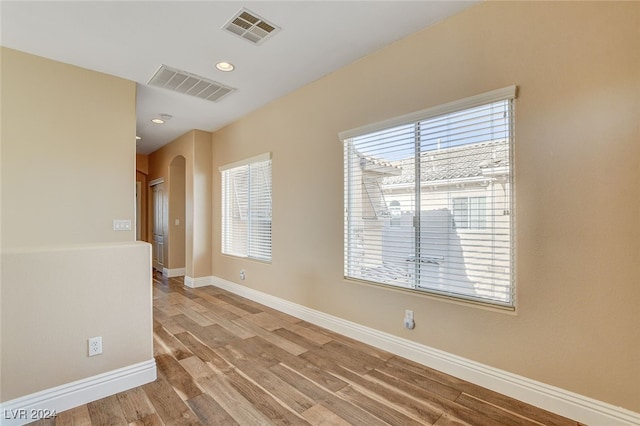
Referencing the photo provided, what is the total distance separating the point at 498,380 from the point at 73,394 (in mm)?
2820

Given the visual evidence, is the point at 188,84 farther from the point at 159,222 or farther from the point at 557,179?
the point at 159,222

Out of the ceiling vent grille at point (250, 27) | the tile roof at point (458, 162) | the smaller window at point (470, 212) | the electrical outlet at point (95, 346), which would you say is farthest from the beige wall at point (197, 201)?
the smaller window at point (470, 212)

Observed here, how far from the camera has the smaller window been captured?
2.17 meters

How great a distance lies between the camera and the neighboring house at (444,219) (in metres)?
2.12

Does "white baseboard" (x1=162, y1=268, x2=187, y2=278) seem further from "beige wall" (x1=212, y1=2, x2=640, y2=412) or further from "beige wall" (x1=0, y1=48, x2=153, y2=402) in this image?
"beige wall" (x1=212, y1=2, x2=640, y2=412)

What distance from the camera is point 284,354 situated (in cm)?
265

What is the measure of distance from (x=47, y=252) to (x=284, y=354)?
6.21ft

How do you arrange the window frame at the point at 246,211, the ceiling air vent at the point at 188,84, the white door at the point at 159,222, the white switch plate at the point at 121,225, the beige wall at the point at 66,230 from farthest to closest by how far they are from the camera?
1. the white door at the point at 159,222
2. the window frame at the point at 246,211
3. the white switch plate at the point at 121,225
4. the ceiling air vent at the point at 188,84
5. the beige wall at the point at 66,230

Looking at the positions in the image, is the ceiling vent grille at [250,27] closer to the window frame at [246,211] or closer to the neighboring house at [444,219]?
the neighboring house at [444,219]

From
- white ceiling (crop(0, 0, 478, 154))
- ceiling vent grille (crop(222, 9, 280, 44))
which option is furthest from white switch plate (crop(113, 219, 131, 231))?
ceiling vent grille (crop(222, 9, 280, 44))

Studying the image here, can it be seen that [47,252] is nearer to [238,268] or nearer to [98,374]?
[98,374]

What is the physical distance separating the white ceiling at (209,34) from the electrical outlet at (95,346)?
2.37 meters

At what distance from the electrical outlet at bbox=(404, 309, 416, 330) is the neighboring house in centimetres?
23

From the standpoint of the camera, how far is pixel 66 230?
118 inches
